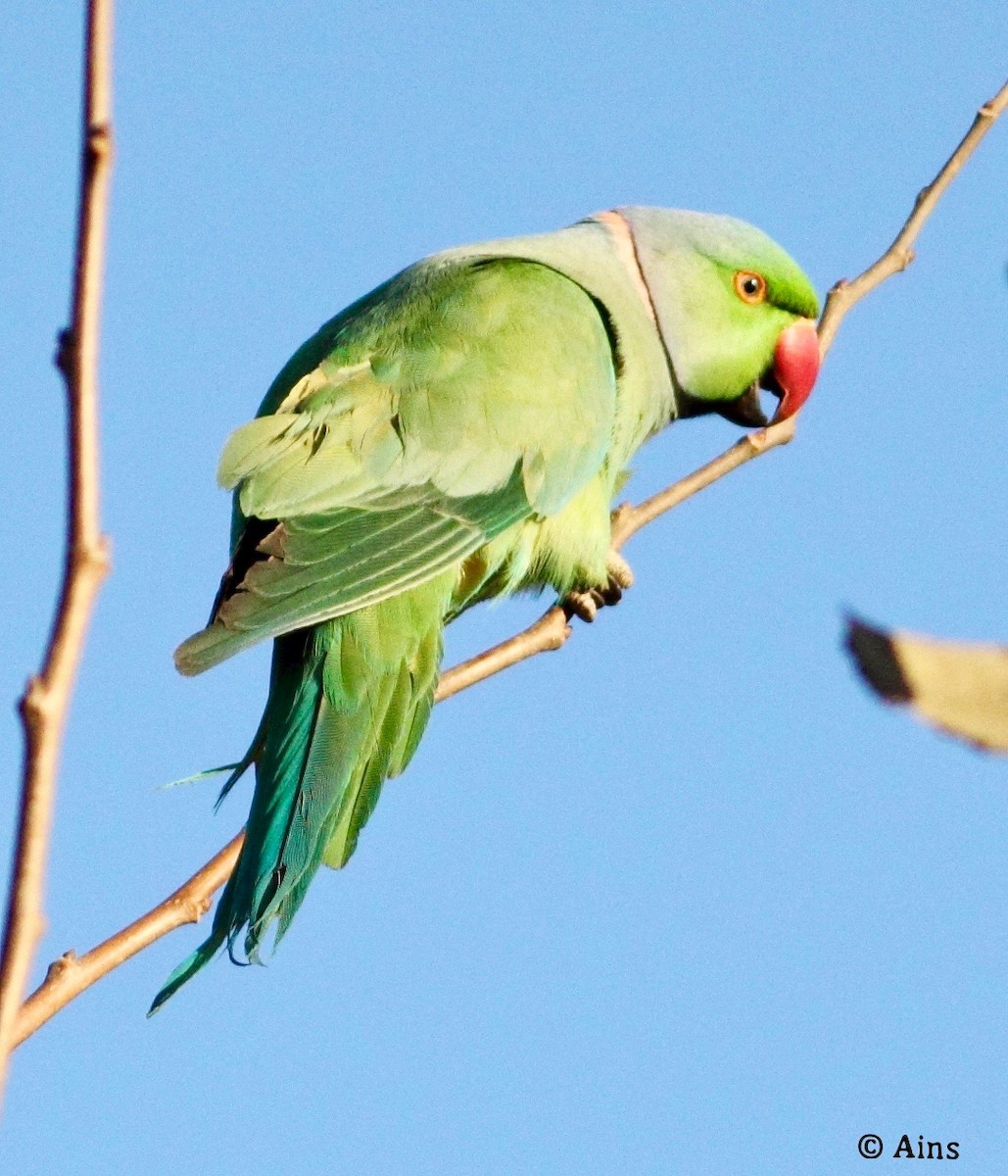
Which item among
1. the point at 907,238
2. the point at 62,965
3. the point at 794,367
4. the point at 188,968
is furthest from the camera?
the point at 794,367

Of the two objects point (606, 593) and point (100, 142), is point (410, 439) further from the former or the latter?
point (100, 142)

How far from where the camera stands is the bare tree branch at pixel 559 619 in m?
1.82

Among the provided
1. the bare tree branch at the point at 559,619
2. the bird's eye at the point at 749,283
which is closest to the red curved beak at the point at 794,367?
the bird's eye at the point at 749,283

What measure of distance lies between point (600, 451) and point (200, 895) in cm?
147

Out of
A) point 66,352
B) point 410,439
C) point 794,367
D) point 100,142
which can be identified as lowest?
point 794,367

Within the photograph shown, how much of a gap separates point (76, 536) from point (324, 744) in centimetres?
161

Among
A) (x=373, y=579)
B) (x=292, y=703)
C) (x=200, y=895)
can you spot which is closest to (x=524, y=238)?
(x=373, y=579)

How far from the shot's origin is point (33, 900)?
95 cm

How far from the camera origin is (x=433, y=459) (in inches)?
114

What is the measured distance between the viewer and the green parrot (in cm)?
246

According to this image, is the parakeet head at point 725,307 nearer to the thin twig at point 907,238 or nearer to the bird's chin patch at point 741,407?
the bird's chin patch at point 741,407

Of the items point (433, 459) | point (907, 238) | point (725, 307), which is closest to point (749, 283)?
point (725, 307)

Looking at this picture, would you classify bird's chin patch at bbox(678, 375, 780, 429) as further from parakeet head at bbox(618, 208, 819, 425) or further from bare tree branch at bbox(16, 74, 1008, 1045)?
bare tree branch at bbox(16, 74, 1008, 1045)

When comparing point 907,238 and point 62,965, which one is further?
point 907,238
